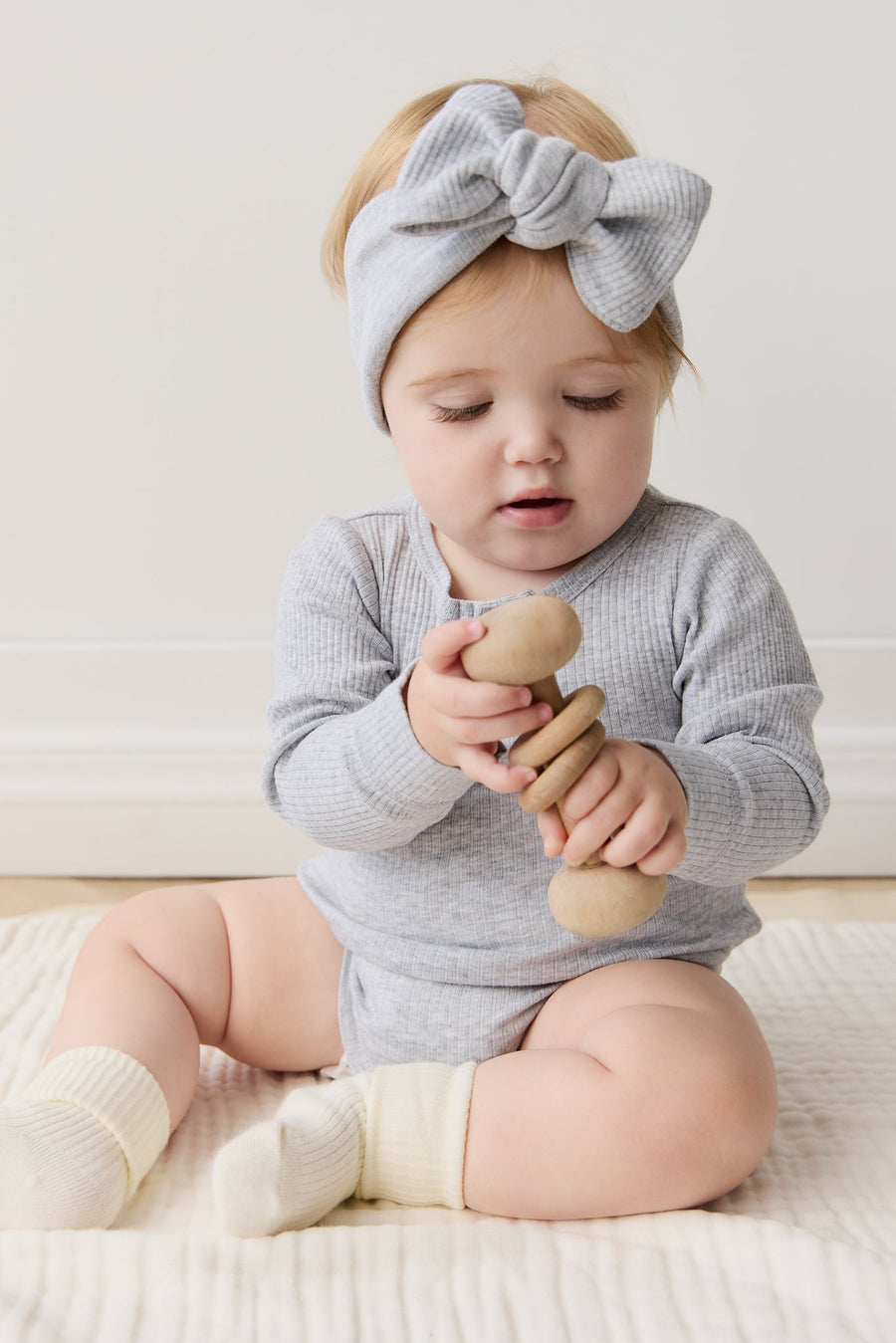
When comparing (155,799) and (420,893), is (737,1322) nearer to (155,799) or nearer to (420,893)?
(420,893)

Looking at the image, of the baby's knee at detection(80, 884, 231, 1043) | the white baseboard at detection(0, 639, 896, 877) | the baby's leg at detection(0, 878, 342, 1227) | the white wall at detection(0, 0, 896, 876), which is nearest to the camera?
the baby's leg at detection(0, 878, 342, 1227)

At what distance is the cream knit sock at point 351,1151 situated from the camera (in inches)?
25.5

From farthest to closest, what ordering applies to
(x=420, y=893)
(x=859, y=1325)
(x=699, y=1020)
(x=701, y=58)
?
(x=701, y=58) < (x=420, y=893) < (x=699, y=1020) < (x=859, y=1325)

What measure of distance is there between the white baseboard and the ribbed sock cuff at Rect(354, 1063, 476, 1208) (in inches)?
25.0

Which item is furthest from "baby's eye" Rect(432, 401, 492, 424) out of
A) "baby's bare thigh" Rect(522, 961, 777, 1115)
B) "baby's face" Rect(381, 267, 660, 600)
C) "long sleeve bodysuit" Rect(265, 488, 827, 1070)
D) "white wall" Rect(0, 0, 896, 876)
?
"white wall" Rect(0, 0, 896, 876)

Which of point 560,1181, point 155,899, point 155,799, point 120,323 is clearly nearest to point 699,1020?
point 560,1181

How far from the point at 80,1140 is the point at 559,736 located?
331 mm

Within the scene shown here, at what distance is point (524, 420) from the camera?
677 millimetres

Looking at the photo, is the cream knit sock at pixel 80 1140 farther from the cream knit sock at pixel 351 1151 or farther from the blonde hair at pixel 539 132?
the blonde hair at pixel 539 132

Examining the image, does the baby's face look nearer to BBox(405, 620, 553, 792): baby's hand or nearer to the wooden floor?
BBox(405, 620, 553, 792): baby's hand

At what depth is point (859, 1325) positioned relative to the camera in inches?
23.1

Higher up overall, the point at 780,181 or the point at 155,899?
the point at 780,181

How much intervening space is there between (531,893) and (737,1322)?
0.26 m

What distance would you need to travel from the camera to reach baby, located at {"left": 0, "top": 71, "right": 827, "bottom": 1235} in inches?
→ 26.0
